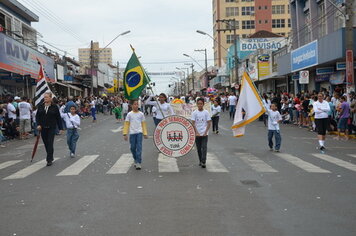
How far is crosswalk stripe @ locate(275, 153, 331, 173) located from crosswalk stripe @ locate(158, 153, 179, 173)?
2.95m

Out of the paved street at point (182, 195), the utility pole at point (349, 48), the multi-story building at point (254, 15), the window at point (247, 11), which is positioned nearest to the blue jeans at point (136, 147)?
the paved street at point (182, 195)

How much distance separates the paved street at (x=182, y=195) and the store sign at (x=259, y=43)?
50650 mm

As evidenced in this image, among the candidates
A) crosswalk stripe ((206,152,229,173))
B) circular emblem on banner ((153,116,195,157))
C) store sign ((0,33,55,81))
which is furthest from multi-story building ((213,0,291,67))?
circular emblem on banner ((153,116,195,157))

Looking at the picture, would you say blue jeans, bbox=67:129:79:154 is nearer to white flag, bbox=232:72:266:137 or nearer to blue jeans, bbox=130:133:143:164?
blue jeans, bbox=130:133:143:164

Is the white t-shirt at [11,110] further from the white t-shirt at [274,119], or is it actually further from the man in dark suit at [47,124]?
the white t-shirt at [274,119]

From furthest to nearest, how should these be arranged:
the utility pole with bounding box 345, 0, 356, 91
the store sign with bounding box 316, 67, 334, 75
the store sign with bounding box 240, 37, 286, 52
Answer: the store sign with bounding box 240, 37, 286, 52 < the store sign with bounding box 316, 67, 334, 75 < the utility pole with bounding box 345, 0, 356, 91

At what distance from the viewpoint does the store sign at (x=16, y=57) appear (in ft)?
86.0

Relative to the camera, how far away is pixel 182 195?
7.66 metres

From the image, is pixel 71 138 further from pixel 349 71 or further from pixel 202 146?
pixel 349 71

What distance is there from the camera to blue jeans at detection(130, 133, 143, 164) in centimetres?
1070

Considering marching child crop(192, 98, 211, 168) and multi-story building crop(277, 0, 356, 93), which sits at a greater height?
multi-story building crop(277, 0, 356, 93)

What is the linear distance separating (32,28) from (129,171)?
36971mm

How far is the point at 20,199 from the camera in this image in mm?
7629

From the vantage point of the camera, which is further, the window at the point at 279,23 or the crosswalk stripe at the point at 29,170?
the window at the point at 279,23
